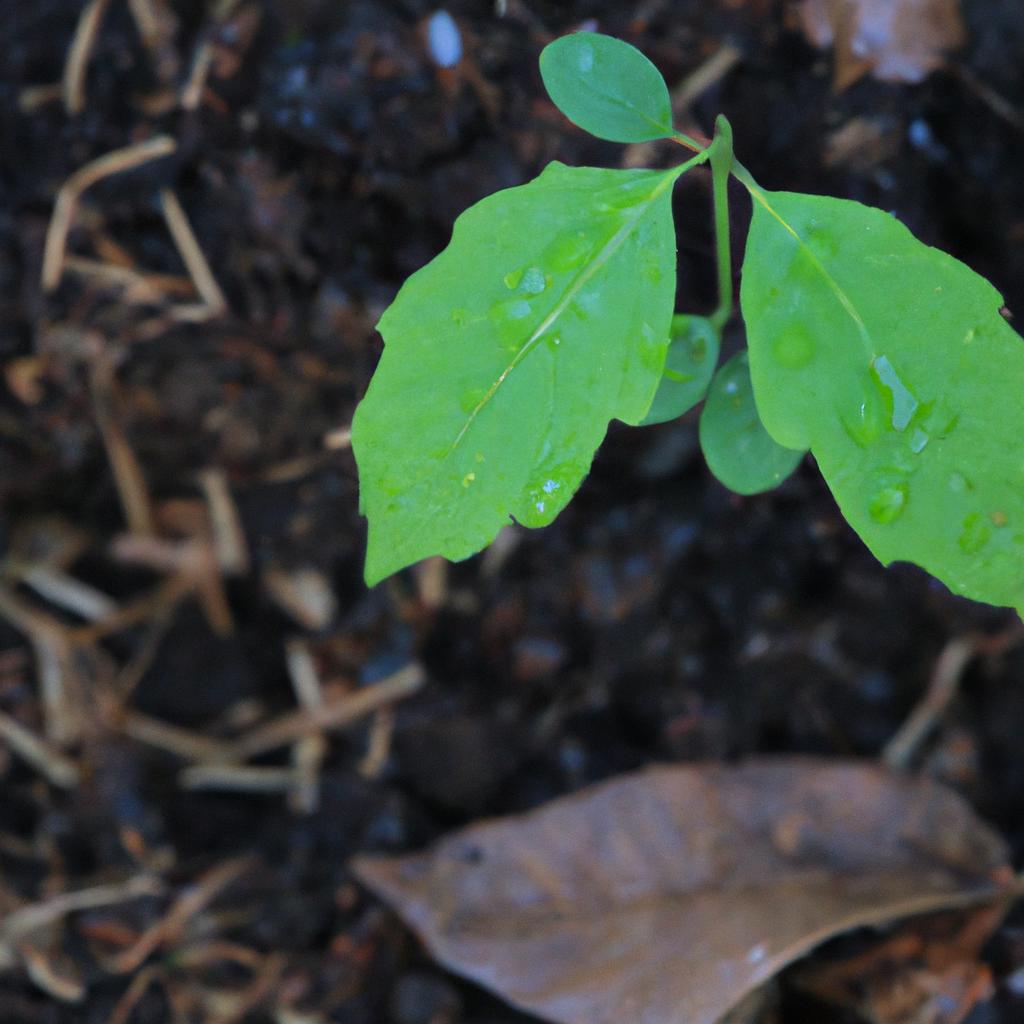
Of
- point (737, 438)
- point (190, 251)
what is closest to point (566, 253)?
point (737, 438)

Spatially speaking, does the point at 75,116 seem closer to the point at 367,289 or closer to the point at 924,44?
the point at 367,289

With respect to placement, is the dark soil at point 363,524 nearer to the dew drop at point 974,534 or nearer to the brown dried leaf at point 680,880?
the brown dried leaf at point 680,880

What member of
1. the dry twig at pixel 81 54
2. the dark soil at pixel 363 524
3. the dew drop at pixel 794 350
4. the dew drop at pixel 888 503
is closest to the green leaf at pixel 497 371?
the dew drop at pixel 794 350

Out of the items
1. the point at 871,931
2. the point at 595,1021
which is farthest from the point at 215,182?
the point at 871,931

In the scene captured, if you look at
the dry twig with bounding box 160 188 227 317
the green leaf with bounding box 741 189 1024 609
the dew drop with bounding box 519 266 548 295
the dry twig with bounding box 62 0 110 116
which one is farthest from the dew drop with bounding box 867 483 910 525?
the dry twig with bounding box 62 0 110 116

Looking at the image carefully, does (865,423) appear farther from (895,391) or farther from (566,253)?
(566,253)

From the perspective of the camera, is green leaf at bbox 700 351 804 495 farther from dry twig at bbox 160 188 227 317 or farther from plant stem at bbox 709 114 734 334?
dry twig at bbox 160 188 227 317

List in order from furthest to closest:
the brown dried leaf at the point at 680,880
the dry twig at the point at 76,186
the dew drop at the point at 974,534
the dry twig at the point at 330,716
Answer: the dry twig at the point at 330,716 < the dry twig at the point at 76,186 < the brown dried leaf at the point at 680,880 < the dew drop at the point at 974,534

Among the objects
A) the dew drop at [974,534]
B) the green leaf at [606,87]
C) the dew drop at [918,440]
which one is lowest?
the dew drop at [974,534]
